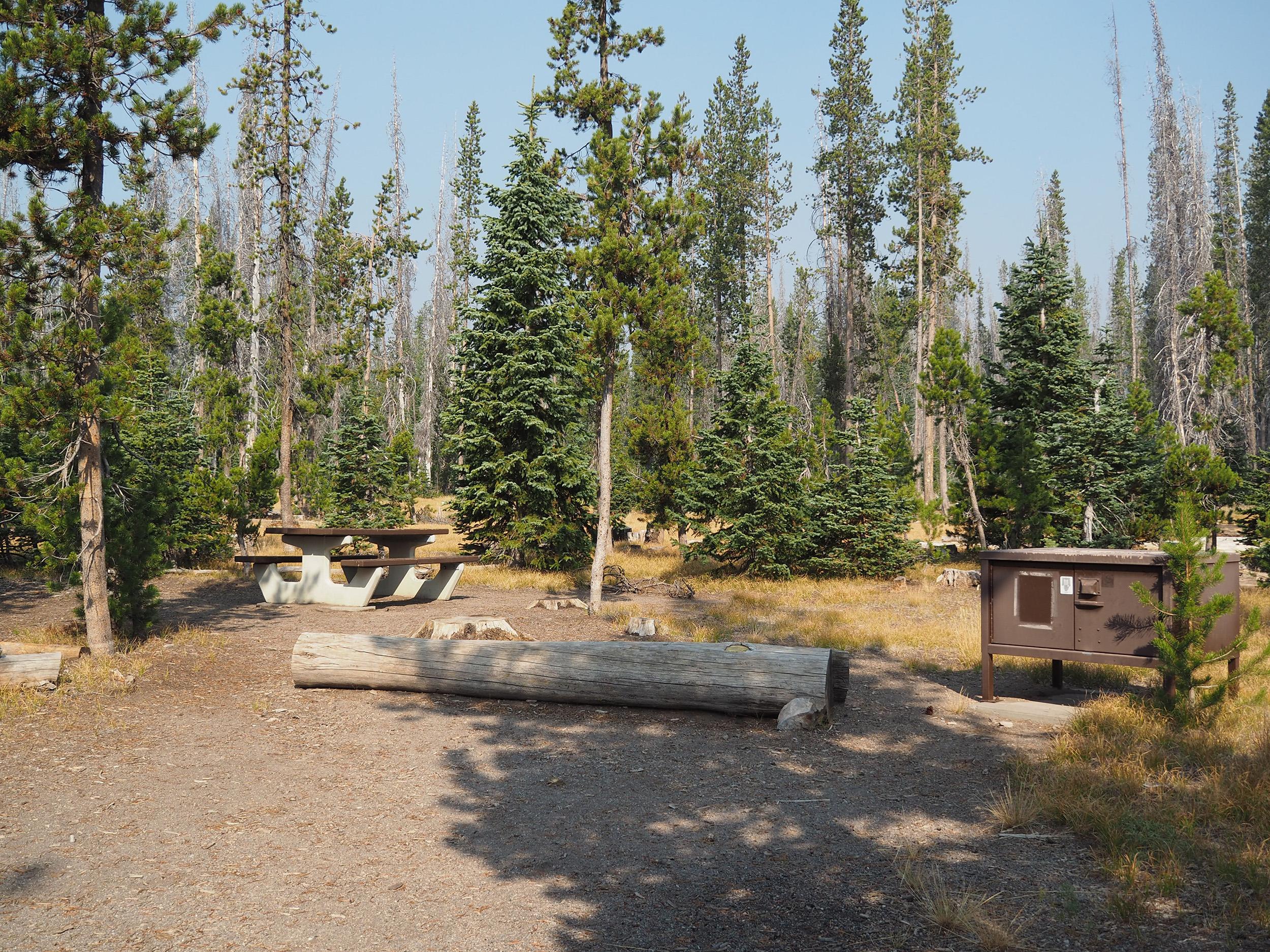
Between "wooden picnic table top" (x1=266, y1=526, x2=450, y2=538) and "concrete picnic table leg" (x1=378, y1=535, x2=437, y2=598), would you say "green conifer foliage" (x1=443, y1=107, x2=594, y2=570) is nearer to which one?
"concrete picnic table leg" (x1=378, y1=535, x2=437, y2=598)

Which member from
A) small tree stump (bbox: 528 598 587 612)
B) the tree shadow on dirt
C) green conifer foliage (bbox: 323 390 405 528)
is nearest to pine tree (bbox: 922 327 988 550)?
small tree stump (bbox: 528 598 587 612)

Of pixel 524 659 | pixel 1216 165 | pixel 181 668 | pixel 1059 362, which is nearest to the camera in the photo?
pixel 524 659

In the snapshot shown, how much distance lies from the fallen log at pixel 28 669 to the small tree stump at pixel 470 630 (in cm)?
349

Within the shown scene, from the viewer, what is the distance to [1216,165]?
57.0m

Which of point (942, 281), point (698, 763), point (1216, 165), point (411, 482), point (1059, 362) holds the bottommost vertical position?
point (698, 763)

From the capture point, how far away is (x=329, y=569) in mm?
14539

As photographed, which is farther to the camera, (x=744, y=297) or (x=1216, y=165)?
(x=1216, y=165)

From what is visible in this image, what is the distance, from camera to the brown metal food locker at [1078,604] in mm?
7055

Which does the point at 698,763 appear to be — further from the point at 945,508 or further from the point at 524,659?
the point at 945,508

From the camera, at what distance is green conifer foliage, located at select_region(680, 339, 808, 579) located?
18406mm

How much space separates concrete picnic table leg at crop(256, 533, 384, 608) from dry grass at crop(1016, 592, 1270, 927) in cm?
1108

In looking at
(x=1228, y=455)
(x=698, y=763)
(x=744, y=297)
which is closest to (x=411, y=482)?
(x=698, y=763)

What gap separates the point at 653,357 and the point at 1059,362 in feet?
32.6

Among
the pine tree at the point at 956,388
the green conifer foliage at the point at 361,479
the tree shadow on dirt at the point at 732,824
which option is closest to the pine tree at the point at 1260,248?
the pine tree at the point at 956,388
